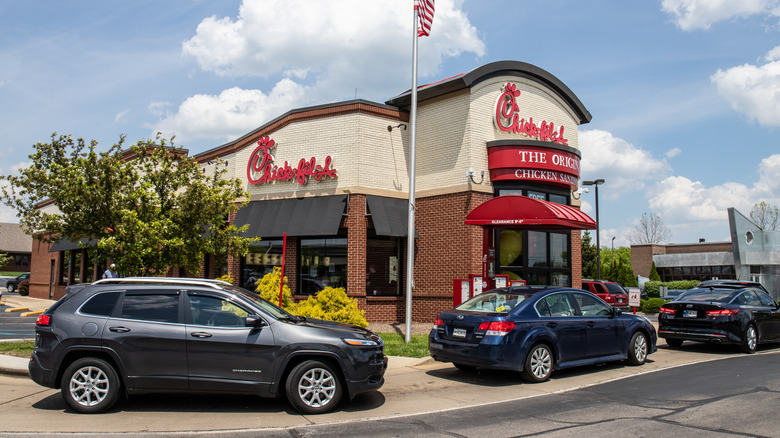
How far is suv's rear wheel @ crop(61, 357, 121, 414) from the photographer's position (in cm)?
694

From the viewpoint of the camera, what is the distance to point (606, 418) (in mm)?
6875

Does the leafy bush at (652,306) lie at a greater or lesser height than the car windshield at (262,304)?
lesser

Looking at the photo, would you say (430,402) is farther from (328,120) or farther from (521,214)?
(328,120)

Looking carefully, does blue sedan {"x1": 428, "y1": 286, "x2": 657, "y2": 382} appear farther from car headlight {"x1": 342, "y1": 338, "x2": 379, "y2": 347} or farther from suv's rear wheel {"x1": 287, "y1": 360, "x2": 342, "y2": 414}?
suv's rear wheel {"x1": 287, "y1": 360, "x2": 342, "y2": 414}

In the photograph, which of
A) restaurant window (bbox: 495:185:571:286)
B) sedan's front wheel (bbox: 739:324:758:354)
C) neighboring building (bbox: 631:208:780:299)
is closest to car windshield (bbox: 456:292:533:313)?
sedan's front wheel (bbox: 739:324:758:354)

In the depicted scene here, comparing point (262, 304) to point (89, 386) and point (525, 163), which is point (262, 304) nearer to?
point (89, 386)

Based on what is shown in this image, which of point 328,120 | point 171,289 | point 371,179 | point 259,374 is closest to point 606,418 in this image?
point 259,374

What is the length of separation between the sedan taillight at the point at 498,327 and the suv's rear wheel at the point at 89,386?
202 inches

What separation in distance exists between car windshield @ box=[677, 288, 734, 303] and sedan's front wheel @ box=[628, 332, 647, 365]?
10.7 feet

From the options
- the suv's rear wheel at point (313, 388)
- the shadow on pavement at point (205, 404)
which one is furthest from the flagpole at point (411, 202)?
the suv's rear wheel at point (313, 388)

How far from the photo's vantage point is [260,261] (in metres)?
19.2

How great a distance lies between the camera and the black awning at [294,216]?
1691 cm

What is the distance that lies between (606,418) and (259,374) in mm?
4189

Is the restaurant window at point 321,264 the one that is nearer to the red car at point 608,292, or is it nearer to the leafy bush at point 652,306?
the red car at point 608,292
